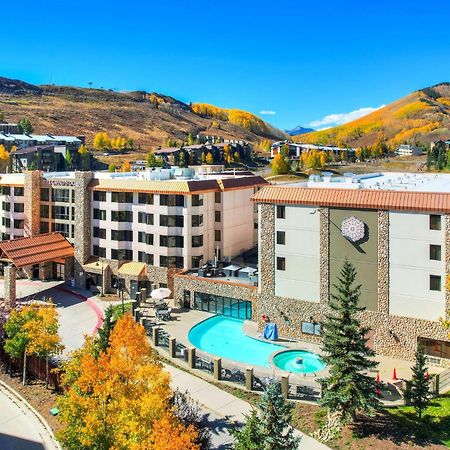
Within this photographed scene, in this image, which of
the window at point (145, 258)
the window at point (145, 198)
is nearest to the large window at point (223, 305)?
the window at point (145, 258)

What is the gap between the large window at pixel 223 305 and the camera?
46.1m

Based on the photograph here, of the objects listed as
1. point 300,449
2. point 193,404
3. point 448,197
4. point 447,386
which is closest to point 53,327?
point 193,404

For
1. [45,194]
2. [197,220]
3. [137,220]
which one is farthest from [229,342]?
[45,194]

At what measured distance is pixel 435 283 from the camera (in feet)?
113

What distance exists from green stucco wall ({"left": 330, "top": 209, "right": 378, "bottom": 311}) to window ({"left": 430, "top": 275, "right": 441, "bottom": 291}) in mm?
3760

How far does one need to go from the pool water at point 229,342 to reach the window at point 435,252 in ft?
43.2

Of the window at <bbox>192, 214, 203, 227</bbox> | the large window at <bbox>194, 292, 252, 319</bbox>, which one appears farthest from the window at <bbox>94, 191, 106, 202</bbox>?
the large window at <bbox>194, 292, 252, 319</bbox>

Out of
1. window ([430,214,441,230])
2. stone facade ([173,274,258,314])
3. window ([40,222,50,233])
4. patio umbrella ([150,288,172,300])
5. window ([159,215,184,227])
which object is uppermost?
window ([430,214,441,230])

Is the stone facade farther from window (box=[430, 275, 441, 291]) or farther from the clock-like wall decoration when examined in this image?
window (box=[430, 275, 441, 291])

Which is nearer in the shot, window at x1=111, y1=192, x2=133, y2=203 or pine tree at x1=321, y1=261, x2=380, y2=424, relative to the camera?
pine tree at x1=321, y1=261, x2=380, y2=424

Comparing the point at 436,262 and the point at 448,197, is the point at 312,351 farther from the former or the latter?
the point at 448,197

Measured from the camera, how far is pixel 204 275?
1953 inches

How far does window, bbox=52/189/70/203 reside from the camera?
60947 mm

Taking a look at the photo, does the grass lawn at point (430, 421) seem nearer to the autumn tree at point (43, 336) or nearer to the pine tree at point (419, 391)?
the pine tree at point (419, 391)
